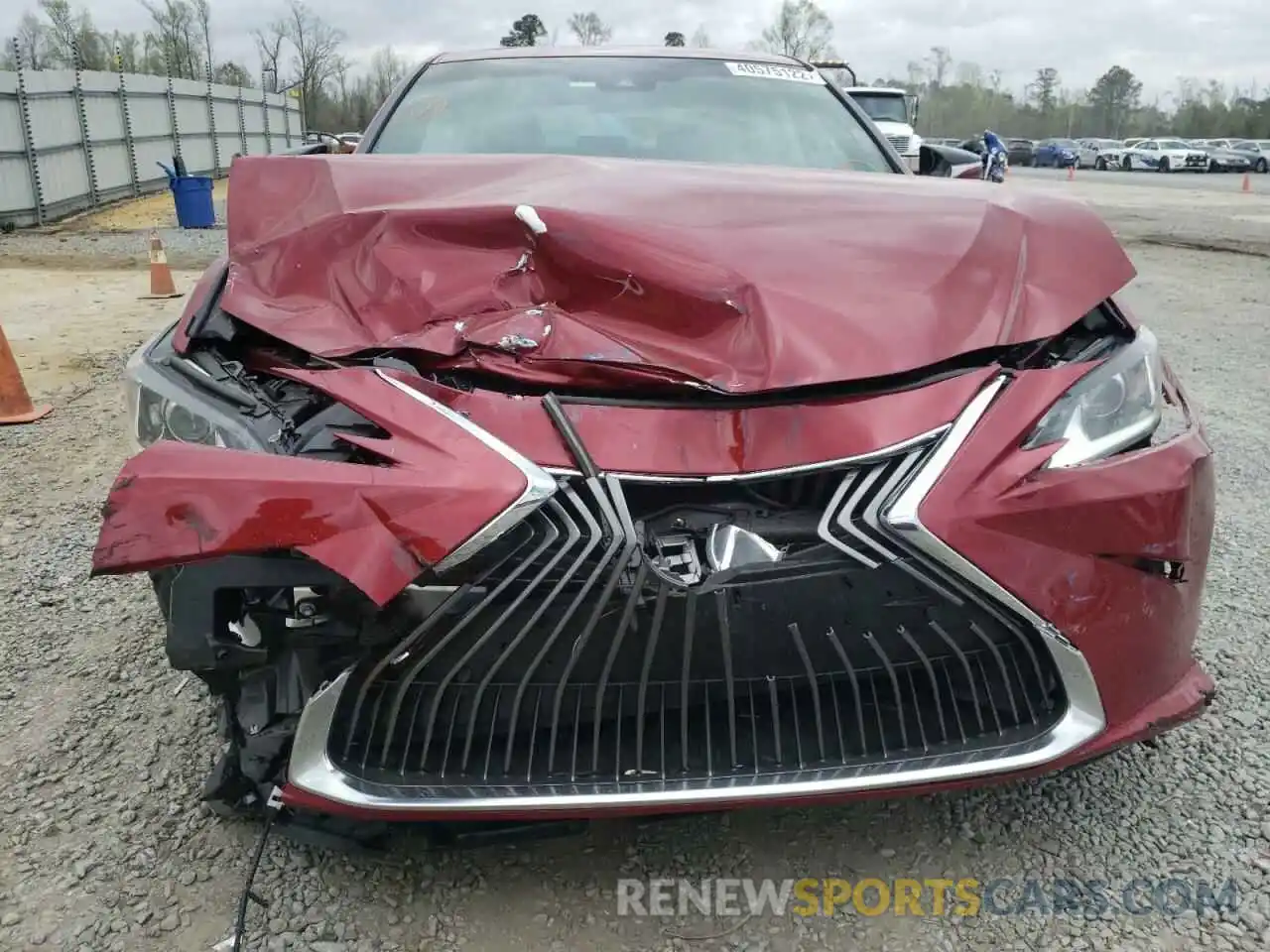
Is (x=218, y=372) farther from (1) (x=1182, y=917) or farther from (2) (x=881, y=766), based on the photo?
(1) (x=1182, y=917)

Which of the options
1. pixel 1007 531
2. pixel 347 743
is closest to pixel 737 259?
pixel 1007 531

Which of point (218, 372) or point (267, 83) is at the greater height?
point (267, 83)

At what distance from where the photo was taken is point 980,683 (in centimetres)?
163

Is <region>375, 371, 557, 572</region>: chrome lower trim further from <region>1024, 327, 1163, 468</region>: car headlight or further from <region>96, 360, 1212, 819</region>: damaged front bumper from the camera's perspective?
<region>1024, 327, 1163, 468</region>: car headlight

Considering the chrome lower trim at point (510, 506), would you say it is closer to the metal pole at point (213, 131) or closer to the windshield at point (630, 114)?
the windshield at point (630, 114)

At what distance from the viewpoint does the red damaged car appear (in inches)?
57.5

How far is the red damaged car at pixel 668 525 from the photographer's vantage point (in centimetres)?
146

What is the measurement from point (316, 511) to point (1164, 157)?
42.5 meters

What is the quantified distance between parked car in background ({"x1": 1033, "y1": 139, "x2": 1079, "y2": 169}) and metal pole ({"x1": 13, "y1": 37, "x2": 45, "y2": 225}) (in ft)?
127

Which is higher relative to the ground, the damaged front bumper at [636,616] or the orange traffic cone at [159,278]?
the damaged front bumper at [636,616]

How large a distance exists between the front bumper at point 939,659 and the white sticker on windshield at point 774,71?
7.15 ft

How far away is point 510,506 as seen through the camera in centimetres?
144

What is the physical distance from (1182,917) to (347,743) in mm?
1442

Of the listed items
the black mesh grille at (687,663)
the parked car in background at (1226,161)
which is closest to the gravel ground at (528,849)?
the black mesh grille at (687,663)
